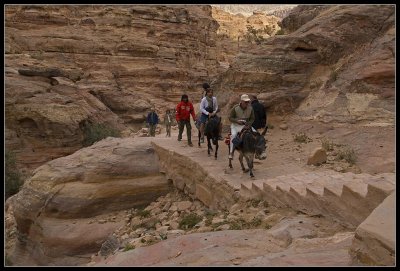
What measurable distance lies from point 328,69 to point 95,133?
45.4ft

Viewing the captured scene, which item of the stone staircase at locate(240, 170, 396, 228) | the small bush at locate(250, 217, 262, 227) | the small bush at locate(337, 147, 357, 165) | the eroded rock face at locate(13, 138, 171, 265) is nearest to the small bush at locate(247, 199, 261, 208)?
the stone staircase at locate(240, 170, 396, 228)

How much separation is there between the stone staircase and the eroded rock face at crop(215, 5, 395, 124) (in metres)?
4.50

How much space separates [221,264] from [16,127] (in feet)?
68.5

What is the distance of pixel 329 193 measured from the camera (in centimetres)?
536

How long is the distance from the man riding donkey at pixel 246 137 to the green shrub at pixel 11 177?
13.3 meters

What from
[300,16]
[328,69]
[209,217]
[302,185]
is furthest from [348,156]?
[300,16]

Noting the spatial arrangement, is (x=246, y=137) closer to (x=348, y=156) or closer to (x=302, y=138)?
(x=348, y=156)

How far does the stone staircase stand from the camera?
4.64m

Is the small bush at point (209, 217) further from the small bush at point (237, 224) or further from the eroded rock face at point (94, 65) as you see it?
the eroded rock face at point (94, 65)

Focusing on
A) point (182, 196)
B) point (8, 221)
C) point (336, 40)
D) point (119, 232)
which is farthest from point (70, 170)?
point (336, 40)

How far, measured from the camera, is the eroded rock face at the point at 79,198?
983 centimetres

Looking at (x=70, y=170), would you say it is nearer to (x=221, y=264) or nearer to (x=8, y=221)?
(x=8, y=221)

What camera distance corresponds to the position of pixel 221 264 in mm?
3957

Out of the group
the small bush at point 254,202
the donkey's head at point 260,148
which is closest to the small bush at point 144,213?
the donkey's head at point 260,148
